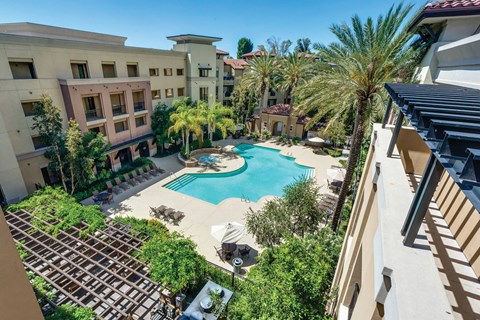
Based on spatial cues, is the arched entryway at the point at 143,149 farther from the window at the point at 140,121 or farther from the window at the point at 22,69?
the window at the point at 22,69

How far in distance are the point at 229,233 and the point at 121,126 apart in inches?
731

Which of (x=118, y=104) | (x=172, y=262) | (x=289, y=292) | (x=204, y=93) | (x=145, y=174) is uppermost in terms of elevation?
(x=204, y=93)

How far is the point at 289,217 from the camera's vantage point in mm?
13352

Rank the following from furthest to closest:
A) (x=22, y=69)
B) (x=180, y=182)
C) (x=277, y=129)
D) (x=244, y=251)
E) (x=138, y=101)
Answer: (x=277, y=129), (x=138, y=101), (x=180, y=182), (x=22, y=69), (x=244, y=251)

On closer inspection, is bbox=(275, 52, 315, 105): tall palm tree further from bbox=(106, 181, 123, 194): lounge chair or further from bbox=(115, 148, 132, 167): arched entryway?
bbox=(106, 181, 123, 194): lounge chair

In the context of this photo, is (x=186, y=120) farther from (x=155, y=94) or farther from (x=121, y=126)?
(x=121, y=126)

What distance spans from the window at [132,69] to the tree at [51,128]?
31.9 ft

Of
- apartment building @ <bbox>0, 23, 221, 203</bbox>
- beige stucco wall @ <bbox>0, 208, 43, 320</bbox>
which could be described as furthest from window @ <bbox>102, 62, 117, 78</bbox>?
beige stucco wall @ <bbox>0, 208, 43, 320</bbox>

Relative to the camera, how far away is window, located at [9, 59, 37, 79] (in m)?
17.0

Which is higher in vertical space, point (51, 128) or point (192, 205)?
point (51, 128)

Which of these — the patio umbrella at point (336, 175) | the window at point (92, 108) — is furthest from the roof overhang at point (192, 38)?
the patio umbrella at point (336, 175)

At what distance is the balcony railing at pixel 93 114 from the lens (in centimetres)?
2197

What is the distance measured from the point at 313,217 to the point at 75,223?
13.4 metres

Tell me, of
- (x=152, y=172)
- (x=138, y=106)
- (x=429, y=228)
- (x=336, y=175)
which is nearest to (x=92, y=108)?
(x=138, y=106)
